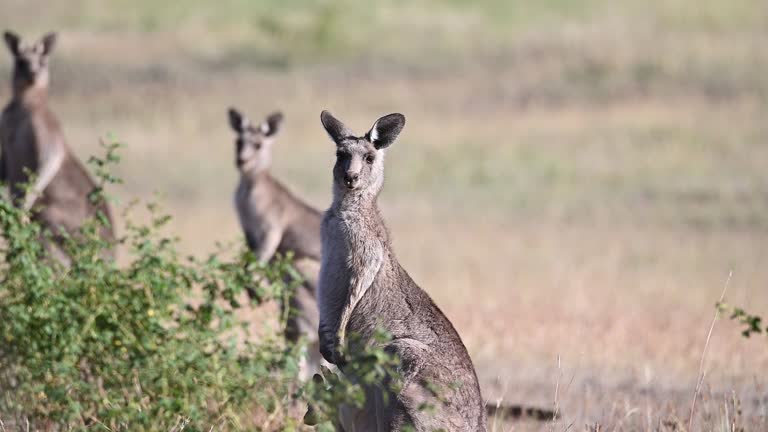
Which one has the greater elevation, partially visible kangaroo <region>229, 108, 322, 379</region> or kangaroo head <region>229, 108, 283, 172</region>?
kangaroo head <region>229, 108, 283, 172</region>

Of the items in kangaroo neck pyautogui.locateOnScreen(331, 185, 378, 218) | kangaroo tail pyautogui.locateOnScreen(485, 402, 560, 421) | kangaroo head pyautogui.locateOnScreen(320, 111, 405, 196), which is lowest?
kangaroo tail pyautogui.locateOnScreen(485, 402, 560, 421)

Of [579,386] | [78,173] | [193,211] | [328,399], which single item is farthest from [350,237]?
[193,211]

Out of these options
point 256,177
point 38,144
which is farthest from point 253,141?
point 38,144

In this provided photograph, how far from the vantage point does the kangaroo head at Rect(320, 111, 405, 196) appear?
566 cm

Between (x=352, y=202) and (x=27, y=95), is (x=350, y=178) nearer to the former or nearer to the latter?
(x=352, y=202)

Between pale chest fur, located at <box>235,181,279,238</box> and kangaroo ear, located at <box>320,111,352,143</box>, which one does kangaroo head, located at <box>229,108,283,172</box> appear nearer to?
pale chest fur, located at <box>235,181,279,238</box>

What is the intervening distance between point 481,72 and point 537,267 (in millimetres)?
22505

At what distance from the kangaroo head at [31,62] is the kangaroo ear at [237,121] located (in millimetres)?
1491

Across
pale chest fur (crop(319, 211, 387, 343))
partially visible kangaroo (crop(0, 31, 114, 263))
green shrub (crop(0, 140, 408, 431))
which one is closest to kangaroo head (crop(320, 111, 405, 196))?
pale chest fur (crop(319, 211, 387, 343))

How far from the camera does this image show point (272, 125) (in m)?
10.9

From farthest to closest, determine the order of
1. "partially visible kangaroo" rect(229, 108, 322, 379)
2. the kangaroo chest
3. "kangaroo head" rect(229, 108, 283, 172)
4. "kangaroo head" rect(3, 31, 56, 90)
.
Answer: "kangaroo head" rect(229, 108, 283, 172)
"kangaroo head" rect(3, 31, 56, 90)
the kangaroo chest
"partially visible kangaroo" rect(229, 108, 322, 379)

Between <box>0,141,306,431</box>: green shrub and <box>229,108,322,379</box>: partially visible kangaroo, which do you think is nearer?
<box>0,141,306,431</box>: green shrub

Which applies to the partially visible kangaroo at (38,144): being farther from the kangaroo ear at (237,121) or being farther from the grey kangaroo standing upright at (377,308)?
the grey kangaroo standing upright at (377,308)

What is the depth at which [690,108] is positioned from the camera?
3419 cm
